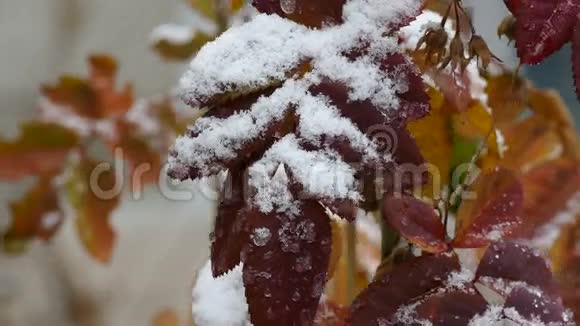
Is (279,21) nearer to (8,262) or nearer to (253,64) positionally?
(253,64)

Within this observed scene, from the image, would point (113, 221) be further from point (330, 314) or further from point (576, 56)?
point (576, 56)

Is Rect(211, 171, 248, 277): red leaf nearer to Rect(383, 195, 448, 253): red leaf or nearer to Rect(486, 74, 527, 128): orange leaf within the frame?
Rect(383, 195, 448, 253): red leaf

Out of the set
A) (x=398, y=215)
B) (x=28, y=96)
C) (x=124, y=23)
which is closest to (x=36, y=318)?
(x=28, y=96)

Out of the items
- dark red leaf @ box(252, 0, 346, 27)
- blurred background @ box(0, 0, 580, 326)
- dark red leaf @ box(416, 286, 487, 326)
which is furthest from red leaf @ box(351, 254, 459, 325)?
blurred background @ box(0, 0, 580, 326)

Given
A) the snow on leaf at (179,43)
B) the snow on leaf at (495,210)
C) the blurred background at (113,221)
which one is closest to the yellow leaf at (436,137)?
the snow on leaf at (495,210)

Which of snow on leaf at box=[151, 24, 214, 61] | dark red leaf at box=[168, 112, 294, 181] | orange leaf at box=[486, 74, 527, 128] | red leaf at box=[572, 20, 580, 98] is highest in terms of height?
snow on leaf at box=[151, 24, 214, 61]

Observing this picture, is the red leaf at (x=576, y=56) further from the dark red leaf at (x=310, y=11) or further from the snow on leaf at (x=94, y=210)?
the snow on leaf at (x=94, y=210)
